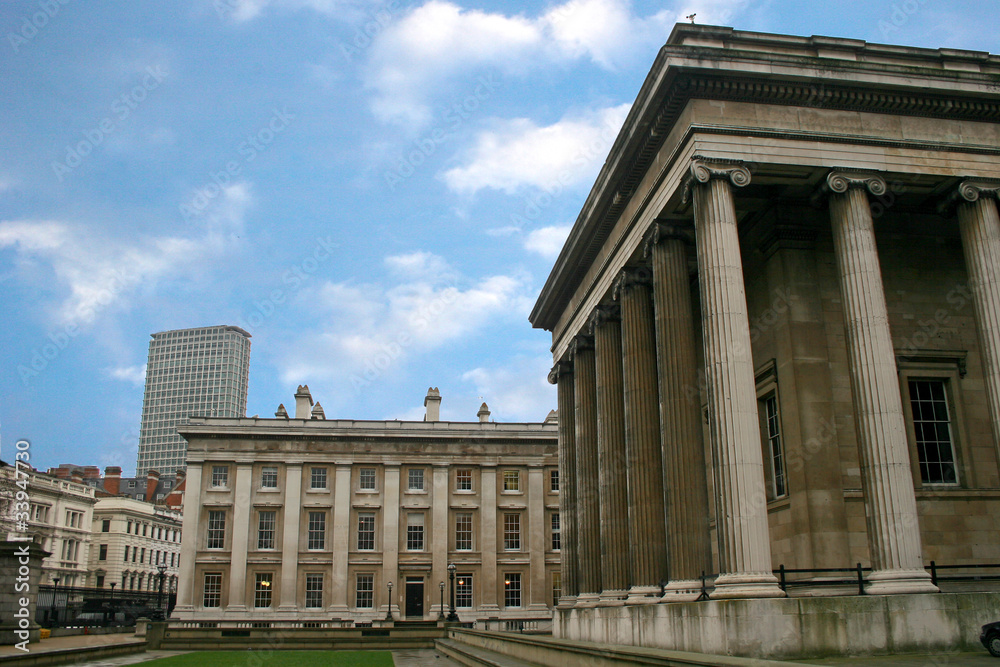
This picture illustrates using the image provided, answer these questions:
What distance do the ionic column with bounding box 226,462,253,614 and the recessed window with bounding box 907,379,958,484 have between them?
49559mm

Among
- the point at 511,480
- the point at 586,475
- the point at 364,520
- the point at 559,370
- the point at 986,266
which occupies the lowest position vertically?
the point at 586,475

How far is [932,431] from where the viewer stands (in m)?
20.5

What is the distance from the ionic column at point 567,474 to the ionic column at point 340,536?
104ft

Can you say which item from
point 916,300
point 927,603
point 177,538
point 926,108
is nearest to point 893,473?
point 927,603

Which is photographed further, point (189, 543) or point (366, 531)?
point (366, 531)

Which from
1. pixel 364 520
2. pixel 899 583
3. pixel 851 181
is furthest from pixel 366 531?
pixel 899 583

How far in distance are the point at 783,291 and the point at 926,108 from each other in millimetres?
5268

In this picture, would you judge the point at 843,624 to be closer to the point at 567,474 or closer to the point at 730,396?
the point at 730,396

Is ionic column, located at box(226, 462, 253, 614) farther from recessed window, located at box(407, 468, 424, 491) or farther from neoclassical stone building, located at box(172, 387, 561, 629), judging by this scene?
recessed window, located at box(407, 468, 424, 491)

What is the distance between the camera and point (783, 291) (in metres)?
20.8

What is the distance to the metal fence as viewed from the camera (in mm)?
40219

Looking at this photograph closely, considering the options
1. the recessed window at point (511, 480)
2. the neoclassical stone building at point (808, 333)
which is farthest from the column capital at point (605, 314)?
the recessed window at point (511, 480)

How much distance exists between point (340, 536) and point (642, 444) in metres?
42.9

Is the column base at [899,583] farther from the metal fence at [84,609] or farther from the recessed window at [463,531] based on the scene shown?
the recessed window at [463,531]
